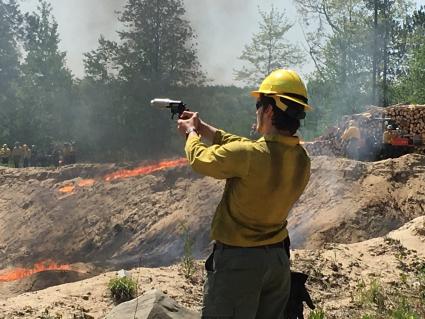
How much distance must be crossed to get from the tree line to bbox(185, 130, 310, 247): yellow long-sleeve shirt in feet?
78.0

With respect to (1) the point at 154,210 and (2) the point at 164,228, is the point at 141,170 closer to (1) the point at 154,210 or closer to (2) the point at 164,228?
(1) the point at 154,210

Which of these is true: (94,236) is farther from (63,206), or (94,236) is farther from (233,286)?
(233,286)

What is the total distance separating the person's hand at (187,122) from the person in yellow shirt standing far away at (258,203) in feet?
0.41

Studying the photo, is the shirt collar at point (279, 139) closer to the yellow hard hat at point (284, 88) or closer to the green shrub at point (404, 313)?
the yellow hard hat at point (284, 88)

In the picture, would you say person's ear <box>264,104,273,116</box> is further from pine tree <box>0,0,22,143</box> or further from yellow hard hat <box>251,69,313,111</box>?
pine tree <box>0,0,22,143</box>

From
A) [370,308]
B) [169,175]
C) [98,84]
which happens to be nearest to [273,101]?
[370,308]

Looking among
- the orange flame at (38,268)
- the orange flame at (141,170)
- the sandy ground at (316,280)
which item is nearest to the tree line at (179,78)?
the orange flame at (141,170)

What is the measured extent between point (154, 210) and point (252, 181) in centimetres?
1373

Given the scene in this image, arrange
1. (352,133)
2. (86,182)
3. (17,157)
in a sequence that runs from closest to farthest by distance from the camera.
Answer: (352,133) < (86,182) < (17,157)

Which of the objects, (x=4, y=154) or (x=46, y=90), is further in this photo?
(x=46, y=90)

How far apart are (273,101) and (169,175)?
15.3m

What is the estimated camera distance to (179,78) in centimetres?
2800

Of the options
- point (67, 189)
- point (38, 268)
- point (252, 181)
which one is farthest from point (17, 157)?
point (252, 181)

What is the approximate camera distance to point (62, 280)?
1099 cm
